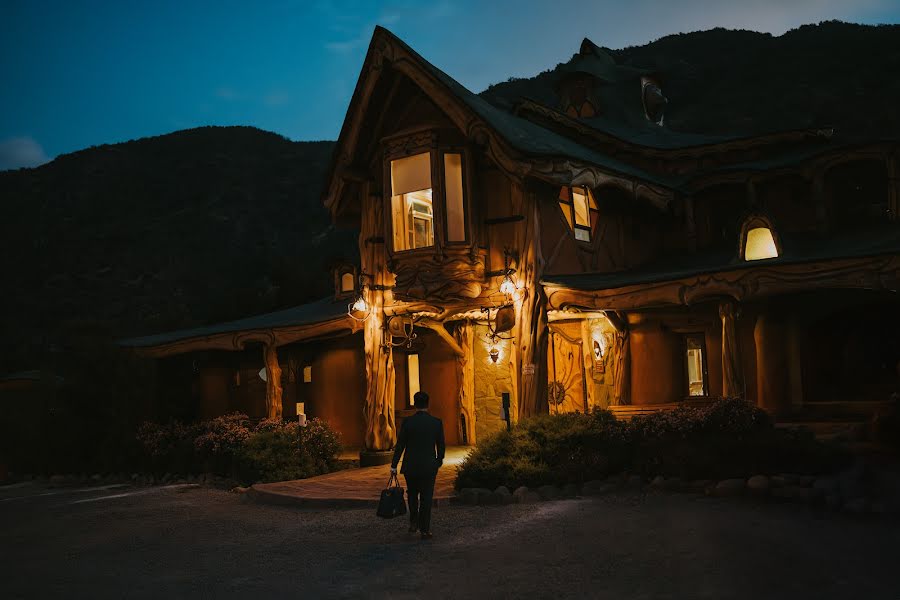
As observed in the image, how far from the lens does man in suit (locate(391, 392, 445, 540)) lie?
9008 millimetres

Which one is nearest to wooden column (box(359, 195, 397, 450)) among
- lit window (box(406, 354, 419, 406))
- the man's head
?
lit window (box(406, 354, 419, 406))

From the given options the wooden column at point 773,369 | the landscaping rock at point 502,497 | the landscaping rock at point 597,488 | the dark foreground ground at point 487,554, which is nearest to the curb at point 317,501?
the dark foreground ground at point 487,554

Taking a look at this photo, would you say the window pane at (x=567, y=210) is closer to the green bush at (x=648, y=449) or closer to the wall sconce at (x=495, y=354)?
the wall sconce at (x=495, y=354)

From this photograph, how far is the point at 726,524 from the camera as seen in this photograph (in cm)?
867

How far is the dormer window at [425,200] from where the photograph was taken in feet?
53.9

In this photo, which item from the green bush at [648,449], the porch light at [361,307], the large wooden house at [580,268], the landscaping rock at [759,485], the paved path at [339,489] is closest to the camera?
the landscaping rock at [759,485]

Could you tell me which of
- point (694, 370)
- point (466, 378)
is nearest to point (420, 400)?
point (466, 378)

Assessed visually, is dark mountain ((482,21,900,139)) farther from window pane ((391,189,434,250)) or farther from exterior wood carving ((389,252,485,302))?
exterior wood carving ((389,252,485,302))

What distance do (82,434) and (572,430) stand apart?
12689mm

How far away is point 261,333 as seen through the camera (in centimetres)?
2009

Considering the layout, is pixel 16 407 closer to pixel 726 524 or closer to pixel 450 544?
pixel 450 544

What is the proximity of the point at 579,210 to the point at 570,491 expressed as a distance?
26.3 feet

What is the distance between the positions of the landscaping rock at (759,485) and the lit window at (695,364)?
7471mm

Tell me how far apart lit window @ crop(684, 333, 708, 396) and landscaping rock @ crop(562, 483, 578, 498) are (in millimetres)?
7044
